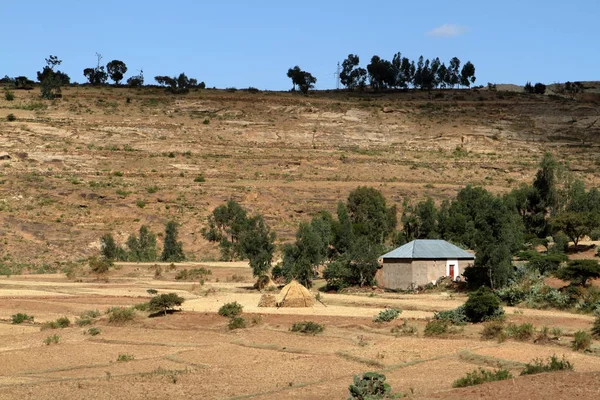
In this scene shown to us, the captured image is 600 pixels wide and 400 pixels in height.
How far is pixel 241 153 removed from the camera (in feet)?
284

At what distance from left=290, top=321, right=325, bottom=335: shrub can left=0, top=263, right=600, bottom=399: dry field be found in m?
0.40

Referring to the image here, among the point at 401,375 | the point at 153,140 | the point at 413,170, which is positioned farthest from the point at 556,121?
the point at 401,375

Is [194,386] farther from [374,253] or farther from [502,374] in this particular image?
[374,253]

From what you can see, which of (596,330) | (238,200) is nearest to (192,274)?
(238,200)

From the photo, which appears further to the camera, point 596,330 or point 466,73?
point 466,73

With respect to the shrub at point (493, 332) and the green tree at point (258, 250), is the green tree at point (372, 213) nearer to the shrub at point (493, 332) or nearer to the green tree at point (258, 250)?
the green tree at point (258, 250)

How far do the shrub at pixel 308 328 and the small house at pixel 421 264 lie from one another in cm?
1265

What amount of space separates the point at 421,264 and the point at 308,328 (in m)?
13.5

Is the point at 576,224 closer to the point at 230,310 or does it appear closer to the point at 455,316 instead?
the point at 455,316

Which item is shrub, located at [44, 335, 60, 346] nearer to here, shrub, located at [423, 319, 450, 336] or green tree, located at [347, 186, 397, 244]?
shrub, located at [423, 319, 450, 336]

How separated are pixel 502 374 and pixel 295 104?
84950 millimetres

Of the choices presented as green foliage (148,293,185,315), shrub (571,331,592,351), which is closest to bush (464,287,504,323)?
shrub (571,331,592,351)

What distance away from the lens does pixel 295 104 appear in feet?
336

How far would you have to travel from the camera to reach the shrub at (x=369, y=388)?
16766mm
